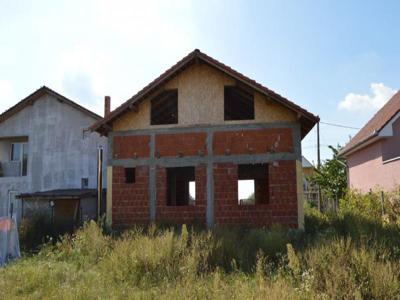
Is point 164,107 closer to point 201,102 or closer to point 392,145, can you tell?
point 201,102

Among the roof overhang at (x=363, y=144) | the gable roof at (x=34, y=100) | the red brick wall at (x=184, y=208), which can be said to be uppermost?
the gable roof at (x=34, y=100)

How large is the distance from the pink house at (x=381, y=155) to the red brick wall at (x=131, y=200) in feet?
32.5

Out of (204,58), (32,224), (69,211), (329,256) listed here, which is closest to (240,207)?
(204,58)

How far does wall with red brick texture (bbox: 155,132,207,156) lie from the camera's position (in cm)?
1421

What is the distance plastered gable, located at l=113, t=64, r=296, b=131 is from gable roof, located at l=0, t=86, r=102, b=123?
906cm

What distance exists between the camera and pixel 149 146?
1455cm

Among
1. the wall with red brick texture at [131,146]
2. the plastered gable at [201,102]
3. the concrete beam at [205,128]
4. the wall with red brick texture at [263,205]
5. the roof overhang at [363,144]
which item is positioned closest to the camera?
the wall with red brick texture at [263,205]

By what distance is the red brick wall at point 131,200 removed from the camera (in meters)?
14.3

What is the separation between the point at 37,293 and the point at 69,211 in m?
13.3

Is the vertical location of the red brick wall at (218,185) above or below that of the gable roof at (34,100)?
below

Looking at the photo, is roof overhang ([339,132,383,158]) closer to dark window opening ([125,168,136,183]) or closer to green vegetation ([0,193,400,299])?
green vegetation ([0,193,400,299])

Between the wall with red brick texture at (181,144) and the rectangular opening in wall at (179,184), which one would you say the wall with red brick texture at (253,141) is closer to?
the wall with red brick texture at (181,144)

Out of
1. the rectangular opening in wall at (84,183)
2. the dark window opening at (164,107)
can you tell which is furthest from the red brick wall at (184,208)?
the rectangular opening in wall at (84,183)

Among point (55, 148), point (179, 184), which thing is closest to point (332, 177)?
point (179, 184)
